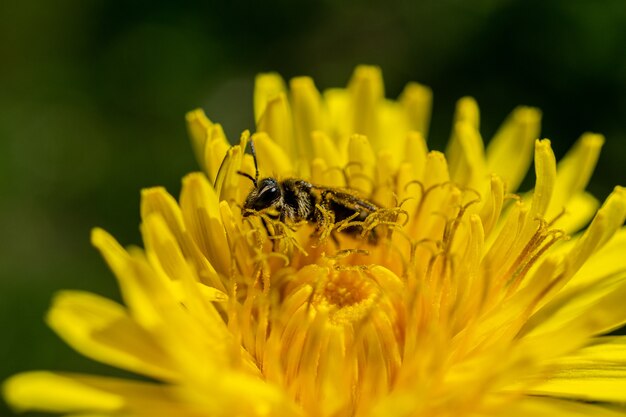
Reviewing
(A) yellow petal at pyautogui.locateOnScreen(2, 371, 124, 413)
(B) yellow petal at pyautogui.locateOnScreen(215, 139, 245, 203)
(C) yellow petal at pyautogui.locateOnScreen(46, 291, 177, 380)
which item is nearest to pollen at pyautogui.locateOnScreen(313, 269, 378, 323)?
(B) yellow petal at pyautogui.locateOnScreen(215, 139, 245, 203)

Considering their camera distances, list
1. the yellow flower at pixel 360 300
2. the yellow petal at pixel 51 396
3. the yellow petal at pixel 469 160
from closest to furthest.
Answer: the yellow petal at pixel 51 396, the yellow flower at pixel 360 300, the yellow petal at pixel 469 160

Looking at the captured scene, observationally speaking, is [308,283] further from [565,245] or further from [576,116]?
[576,116]

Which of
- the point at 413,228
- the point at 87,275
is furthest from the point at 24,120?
the point at 413,228

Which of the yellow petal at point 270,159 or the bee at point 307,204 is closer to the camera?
the bee at point 307,204

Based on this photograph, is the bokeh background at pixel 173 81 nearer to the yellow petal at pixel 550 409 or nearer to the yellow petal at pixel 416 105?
the yellow petal at pixel 416 105

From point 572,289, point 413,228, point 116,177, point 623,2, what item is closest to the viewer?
point 572,289

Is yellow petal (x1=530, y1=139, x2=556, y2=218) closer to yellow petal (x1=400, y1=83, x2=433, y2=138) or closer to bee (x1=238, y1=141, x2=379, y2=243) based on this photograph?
bee (x1=238, y1=141, x2=379, y2=243)

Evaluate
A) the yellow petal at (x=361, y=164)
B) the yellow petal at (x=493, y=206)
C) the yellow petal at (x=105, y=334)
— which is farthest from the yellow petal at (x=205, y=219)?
the yellow petal at (x=493, y=206)
